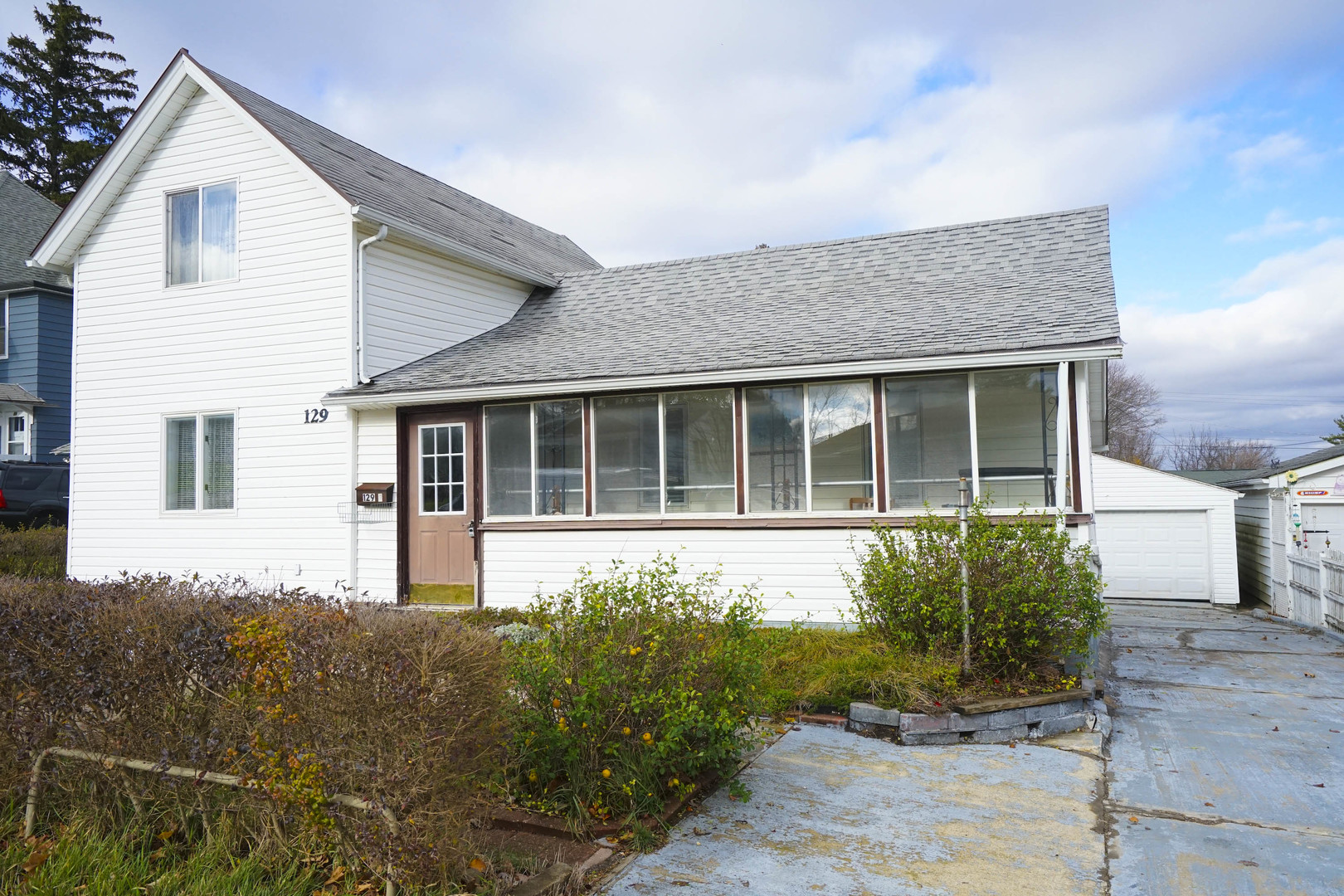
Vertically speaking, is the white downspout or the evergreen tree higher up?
the evergreen tree

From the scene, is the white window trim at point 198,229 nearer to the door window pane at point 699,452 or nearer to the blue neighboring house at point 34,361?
the door window pane at point 699,452

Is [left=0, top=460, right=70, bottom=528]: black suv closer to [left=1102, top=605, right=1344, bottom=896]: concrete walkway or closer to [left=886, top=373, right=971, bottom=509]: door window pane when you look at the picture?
[left=886, top=373, right=971, bottom=509]: door window pane

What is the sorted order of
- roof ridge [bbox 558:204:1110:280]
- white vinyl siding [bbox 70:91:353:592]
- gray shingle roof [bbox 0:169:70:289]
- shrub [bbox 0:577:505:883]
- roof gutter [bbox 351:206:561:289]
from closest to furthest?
shrub [bbox 0:577:505:883] < roof gutter [bbox 351:206:561:289] < white vinyl siding [bbox 70:91:353:592] < roof ridge [bbox 558:204:1110:280] < gray shingle roof [bbox 0:169:70:289]

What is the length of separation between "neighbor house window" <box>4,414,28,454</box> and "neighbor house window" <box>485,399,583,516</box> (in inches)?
570

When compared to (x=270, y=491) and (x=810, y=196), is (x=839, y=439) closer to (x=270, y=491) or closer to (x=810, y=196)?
(x=270, y=491)

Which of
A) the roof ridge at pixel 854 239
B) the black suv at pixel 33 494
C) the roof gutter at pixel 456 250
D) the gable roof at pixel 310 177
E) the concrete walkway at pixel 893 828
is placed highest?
the gable roof at pixel 310 177

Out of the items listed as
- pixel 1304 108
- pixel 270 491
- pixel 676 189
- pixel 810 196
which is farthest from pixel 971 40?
pixel 676 189

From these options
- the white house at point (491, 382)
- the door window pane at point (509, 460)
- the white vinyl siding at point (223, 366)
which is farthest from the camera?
the white vinyl siding at point (223, 366)

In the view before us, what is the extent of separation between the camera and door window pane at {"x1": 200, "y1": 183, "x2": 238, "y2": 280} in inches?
463

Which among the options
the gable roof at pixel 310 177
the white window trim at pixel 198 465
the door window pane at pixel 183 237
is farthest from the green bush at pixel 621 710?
the door window pane at pixel 183 237

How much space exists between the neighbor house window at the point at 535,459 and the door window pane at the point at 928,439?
144 inches

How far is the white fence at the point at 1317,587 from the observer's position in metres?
11.4

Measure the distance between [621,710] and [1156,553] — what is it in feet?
49.5

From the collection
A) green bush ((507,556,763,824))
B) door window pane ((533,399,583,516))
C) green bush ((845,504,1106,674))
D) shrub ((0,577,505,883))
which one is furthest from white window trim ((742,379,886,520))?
shrub ((0,577,505,883))
